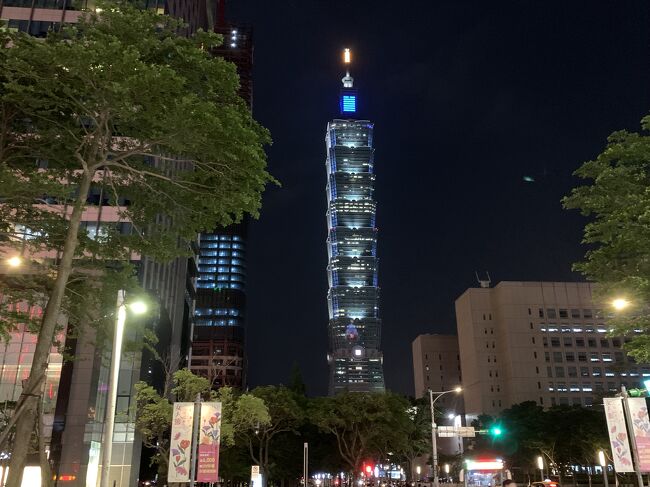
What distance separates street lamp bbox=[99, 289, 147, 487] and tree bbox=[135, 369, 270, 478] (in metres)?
19.4

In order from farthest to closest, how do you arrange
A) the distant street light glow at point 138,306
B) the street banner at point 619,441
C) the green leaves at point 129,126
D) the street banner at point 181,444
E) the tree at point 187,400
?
1. the tree at point 187,400
2. the street banner at point 619,441
3. the distant street light glow at point 138,306
4. the street banner at point 181,444
5. the green leaves at point 129,126

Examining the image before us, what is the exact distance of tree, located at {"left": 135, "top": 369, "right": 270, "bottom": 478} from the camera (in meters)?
38.6

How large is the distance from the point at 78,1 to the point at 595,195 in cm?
1993

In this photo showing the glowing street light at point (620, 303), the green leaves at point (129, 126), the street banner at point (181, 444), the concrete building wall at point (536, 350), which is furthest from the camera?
the concrete building wall at point (536, 350)

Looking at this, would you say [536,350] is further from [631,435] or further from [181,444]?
[181,444]

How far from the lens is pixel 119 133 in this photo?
17.3 metres

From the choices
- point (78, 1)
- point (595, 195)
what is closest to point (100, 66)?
point (78, 1)

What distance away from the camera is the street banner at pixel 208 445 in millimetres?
17500

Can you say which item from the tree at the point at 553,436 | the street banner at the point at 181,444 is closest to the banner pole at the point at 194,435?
the street banner at the point at 181,444

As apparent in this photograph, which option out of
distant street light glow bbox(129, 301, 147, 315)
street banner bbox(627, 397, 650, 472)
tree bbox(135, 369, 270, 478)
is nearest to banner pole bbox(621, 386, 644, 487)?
street banner bbox(627, 397, 650, 472)

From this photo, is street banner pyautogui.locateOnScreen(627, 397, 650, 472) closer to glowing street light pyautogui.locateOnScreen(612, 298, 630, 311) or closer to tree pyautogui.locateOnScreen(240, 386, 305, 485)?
glowing street light pyautogui.locateOnScreen(612, 298, 630, 311)

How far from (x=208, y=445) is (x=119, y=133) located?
999 cm

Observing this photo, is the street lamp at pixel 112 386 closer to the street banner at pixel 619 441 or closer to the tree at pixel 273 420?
the street banner at pixel 619 441

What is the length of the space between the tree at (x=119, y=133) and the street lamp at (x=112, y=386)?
1630 mm
